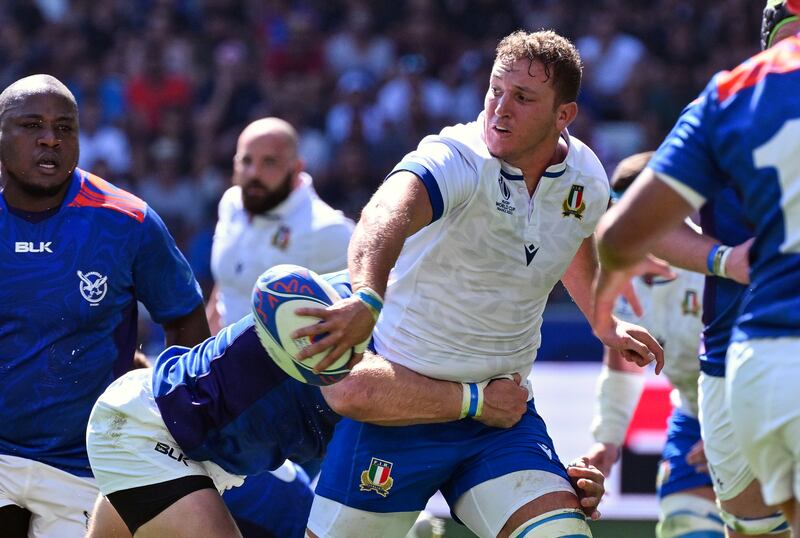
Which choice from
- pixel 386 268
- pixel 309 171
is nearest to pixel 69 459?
pixel 386 268

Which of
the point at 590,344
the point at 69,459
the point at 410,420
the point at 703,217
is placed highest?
the point at 703,217

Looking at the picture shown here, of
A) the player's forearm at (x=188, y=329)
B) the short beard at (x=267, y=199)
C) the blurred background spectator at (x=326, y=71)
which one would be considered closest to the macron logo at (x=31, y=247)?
the player's forearm at (x=188, y=329)

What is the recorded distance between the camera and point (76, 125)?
514cm

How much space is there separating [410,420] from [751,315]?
1.53 metres

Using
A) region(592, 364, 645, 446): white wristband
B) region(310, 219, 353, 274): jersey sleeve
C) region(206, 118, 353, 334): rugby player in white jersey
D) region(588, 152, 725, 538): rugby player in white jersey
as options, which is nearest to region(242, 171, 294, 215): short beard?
region(206, 118, 353, 334): rugby player in white jersey

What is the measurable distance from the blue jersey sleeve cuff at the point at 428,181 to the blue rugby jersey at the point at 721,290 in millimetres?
1303

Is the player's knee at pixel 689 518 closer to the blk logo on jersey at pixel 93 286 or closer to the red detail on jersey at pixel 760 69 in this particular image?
the blk logo on jersey at pixel 93 286

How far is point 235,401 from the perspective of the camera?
4.38 m

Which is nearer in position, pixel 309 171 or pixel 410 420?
pixel 410 420

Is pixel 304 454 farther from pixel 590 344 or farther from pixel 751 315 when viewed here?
pixel 590 344

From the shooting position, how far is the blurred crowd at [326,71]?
12.7 meters

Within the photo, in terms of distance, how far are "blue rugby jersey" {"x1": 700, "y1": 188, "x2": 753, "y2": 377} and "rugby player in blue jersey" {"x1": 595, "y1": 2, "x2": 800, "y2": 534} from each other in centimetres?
148

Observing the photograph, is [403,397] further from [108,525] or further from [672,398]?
[672,398]

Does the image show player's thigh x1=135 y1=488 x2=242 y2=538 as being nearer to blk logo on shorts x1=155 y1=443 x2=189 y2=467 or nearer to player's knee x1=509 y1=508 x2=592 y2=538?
blk logo on shorts x1=155 y1=443 x2=189 y2=467
